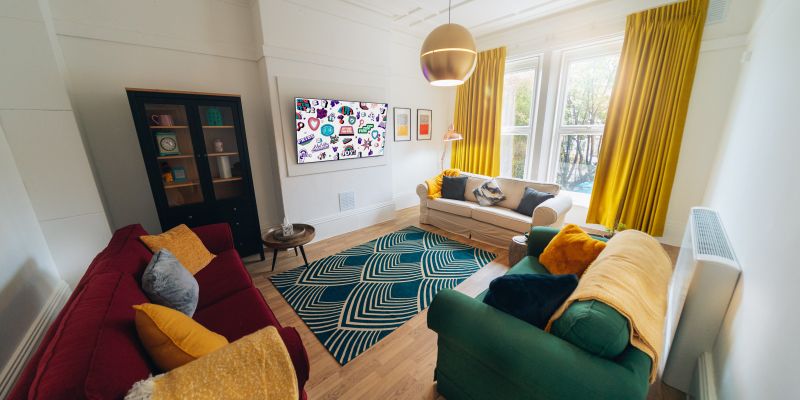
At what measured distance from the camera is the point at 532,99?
4125mm

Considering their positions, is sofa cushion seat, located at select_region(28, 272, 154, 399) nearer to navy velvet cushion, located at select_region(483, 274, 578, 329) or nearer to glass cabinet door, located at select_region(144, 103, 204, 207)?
navy velvet cushion, located at select_region(483, 274, 578, 329)

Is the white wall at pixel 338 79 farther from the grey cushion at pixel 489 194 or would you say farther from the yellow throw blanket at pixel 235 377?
the yellow throw blanket at pixel 235 377

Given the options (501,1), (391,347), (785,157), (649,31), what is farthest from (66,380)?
(649,31)

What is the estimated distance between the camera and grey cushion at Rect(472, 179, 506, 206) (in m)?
3.64

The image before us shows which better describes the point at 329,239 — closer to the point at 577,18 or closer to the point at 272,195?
the point at 272,195

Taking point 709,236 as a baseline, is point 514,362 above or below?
below

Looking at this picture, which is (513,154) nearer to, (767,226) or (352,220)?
(352,220)

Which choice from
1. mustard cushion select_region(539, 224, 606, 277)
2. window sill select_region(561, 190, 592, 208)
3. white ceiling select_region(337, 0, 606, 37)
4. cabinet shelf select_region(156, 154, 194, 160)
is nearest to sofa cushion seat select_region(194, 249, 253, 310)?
cabinet shelf select_region(156, 154, 194, 160)

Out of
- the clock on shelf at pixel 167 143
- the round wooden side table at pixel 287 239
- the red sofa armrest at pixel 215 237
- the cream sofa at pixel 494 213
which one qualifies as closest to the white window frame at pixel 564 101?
the cream sofa at pixel 494 213

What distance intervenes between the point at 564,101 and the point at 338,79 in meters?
3.18

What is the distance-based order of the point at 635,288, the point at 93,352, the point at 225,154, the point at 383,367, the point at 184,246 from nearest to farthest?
1. the point at 93,352
2. the point at 635,288
3. the point at 383,367
4. the point at 184,246
5. the point at 225,154

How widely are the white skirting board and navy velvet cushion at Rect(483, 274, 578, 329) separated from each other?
81cm

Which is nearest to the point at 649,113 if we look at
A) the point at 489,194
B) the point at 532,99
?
the point at 532,99

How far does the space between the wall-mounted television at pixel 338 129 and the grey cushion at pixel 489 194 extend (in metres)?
1.55
